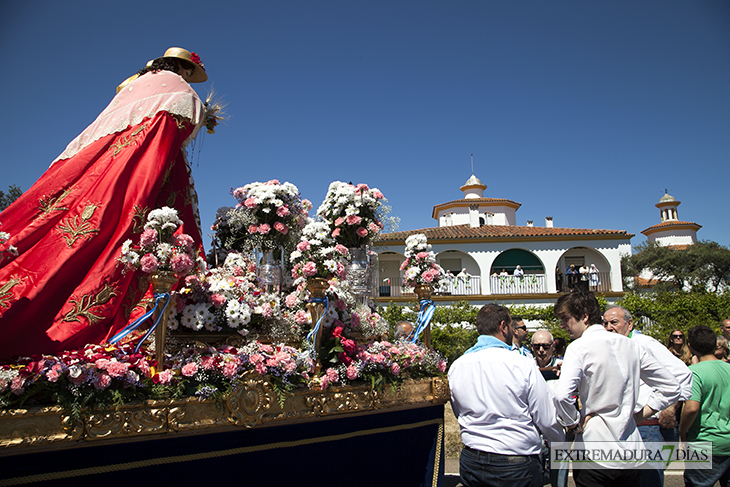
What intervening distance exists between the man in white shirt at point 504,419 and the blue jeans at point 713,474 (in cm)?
130

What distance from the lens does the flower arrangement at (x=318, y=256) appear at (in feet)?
12.9

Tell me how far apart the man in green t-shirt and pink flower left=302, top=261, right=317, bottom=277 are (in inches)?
115

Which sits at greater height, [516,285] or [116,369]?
[516,285]

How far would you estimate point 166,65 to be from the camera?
5293mm

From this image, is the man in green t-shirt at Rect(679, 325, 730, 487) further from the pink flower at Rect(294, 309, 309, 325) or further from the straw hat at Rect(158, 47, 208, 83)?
the straw hat at Rect(158, 47, 208, 83)

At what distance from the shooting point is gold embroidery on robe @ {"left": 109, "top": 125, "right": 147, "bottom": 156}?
4.42 metres

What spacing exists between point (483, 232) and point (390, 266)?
19.3ft

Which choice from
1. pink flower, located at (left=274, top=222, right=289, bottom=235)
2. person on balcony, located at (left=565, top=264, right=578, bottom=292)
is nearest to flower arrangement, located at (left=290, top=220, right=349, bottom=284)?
pink flower, located at (left=274, top=222, right=289, bottom=235)

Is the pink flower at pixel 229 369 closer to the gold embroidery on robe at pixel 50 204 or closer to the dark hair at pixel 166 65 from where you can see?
the gold embroidery on robe at pixel 50 204

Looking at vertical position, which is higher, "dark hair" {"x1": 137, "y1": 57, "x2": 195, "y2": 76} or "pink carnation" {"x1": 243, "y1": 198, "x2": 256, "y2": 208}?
"dark hair" {"x1": 137, "y1": 57, "x2": 195, "y2": 76}

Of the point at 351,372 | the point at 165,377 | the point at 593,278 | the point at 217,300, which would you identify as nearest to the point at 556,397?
the point at 351,372

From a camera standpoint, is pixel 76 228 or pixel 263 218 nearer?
pixel 76 228

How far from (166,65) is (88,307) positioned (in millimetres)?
3032

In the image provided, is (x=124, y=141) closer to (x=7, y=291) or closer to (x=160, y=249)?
(x=7, y=291)
